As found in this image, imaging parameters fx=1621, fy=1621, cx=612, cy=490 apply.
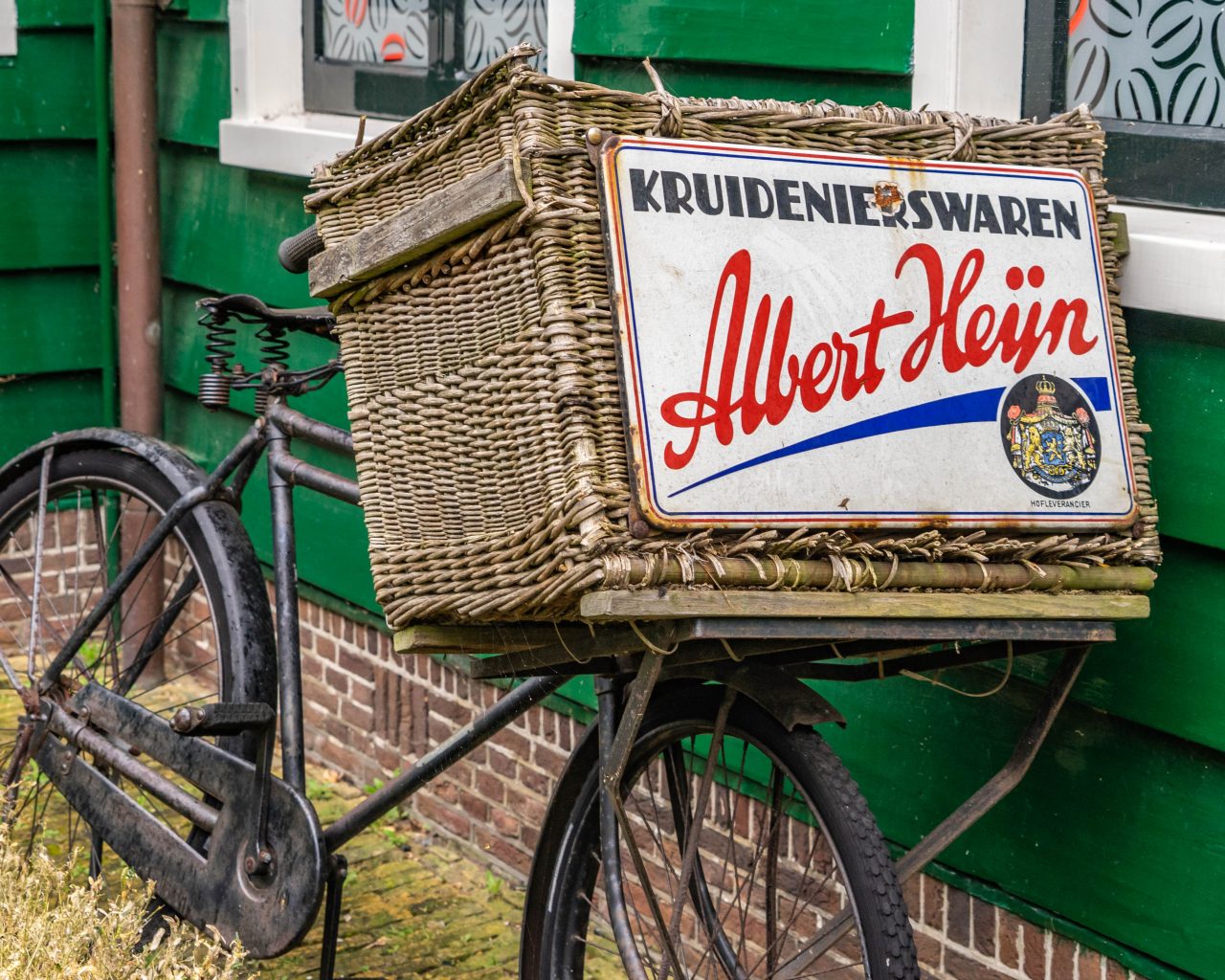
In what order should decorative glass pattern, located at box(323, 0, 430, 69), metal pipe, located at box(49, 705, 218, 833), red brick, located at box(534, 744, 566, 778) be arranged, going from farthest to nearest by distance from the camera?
decorative glass pattern, located at box(323, 0, 430, 69)
red brick, located at box(534, 744, 566, 778)
metal pipe, located at box(49, 705, 218, 833)

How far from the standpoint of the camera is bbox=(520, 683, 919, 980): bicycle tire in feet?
6.65

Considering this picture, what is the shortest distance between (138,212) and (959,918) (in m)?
3.16

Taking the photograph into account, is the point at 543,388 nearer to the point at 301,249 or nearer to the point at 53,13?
the point at 301,249

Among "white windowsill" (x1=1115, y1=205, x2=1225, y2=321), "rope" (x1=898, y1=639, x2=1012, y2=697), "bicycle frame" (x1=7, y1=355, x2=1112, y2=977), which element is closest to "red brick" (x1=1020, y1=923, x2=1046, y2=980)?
"rope" (x1=898, y1=639, x2=1012, y2=697)

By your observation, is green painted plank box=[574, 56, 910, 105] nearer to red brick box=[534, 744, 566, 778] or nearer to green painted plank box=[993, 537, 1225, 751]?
green painted plank box=[993, 537, 1225, 751]

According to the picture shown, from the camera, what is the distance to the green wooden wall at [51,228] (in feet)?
15.6

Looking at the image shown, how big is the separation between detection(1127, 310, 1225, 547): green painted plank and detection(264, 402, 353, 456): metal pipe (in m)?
1.27

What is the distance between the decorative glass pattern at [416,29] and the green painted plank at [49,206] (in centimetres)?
101

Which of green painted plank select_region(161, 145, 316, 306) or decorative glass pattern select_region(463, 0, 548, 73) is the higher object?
decorative glass pattern select_region(463, 0, 548, 73)

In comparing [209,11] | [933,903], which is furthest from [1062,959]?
[209,11]

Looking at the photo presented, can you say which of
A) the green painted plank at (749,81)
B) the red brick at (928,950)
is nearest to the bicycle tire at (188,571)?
the green painted plank at (749,81)

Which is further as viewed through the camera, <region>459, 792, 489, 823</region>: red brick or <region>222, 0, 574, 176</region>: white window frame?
<region>222, 0, 574, 176</region>: white window frame

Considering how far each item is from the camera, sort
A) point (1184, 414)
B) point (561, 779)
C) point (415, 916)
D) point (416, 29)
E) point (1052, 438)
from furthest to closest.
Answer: point (416, 29)
point (415, 916)
point (561, 779)
point (1184, 414)
point (1052, 438)

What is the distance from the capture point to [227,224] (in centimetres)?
449
